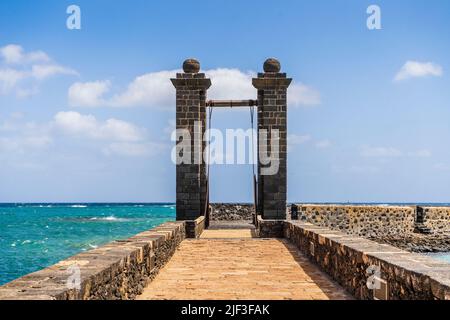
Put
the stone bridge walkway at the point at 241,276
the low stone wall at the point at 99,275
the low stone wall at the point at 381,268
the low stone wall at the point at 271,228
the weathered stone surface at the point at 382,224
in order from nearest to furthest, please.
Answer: the low stone wall at the point at 99,275 < the low stone wall at the point at 381,268 < the stone bridge walkway at the point at 241,276 < the low stone wall at the point at 271,228 < the weathered stone surface at the point at 382,224

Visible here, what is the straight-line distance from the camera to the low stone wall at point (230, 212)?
24.6 m

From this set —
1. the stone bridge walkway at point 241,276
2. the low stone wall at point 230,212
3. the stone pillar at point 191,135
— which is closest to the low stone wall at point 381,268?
the stone bridge walkway at point 241,276

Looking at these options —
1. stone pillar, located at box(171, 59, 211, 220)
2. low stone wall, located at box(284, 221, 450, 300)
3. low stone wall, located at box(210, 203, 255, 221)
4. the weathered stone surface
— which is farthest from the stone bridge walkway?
the weathered stone surface

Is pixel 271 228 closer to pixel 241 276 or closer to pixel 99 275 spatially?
pixel 241 276

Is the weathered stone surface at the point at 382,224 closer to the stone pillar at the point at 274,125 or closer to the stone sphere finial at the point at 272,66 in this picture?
the stone pillar at the point at 274,125

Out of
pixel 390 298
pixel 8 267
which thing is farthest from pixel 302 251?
pixel 8 267

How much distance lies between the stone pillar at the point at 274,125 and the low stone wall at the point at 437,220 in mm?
20727

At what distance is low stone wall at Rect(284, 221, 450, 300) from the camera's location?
4.10m

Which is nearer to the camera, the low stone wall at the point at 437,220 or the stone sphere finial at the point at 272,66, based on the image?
the stone sphere finial at the point at 272,66

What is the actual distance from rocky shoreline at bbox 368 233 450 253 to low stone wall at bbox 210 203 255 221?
8.11 meters

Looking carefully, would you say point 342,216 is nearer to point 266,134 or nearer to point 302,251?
point 266,134

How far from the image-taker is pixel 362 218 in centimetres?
2988
